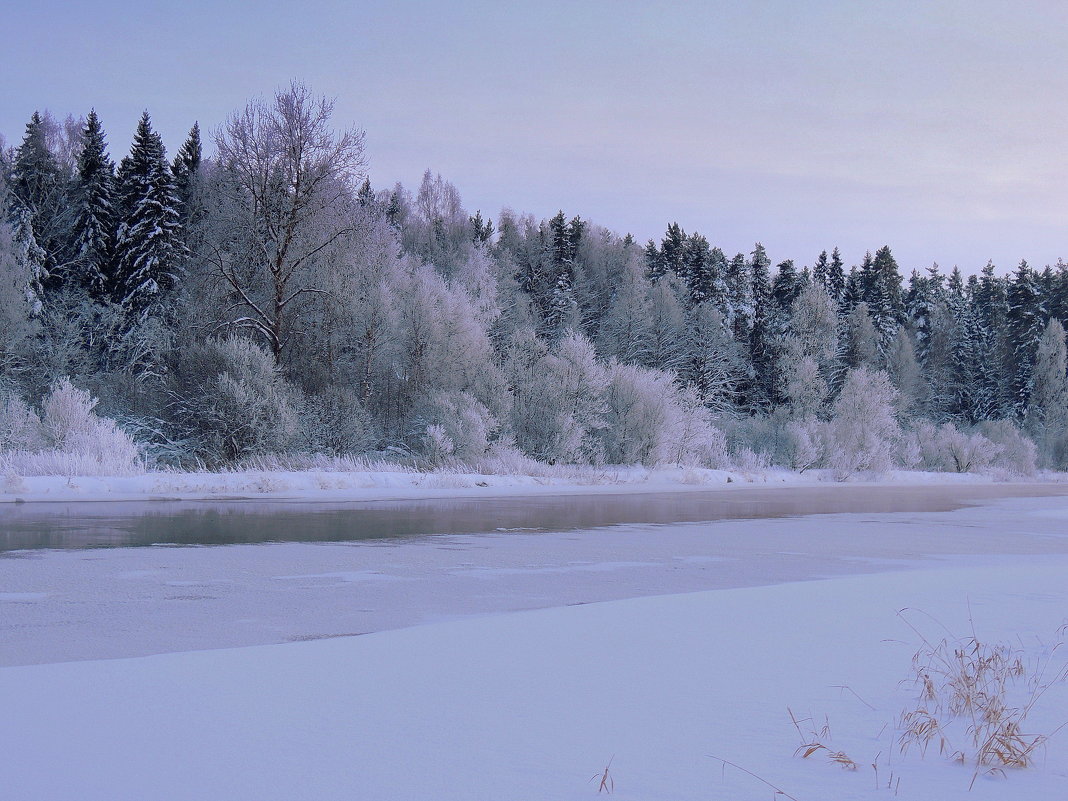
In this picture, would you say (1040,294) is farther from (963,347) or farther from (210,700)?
(210,700)

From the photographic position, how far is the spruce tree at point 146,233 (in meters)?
40.4

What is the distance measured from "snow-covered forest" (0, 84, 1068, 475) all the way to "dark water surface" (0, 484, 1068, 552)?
16.3ft

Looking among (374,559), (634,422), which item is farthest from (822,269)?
(374,559)

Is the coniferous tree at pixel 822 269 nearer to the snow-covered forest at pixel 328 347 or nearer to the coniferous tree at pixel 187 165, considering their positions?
the snow-covered forest at pixel 328 347

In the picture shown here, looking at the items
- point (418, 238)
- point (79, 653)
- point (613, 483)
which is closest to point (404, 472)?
point (613, 483)

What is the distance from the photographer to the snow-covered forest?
27281 millimetres

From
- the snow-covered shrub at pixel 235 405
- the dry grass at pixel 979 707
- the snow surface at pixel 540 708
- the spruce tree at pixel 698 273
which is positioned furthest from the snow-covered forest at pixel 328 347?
the dry grass at pixel 979 707

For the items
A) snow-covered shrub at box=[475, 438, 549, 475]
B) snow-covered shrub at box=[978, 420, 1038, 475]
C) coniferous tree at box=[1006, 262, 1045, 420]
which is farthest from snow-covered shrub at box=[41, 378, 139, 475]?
coniferous tree at box=[1006, 262, 1045, 420]

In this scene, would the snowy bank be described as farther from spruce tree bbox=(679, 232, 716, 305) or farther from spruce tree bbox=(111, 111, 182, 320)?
spruce tree bbox=(679, 232, 716, 305)

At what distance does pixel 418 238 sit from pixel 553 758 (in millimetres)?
57910

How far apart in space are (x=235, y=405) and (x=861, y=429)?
31.1 metres

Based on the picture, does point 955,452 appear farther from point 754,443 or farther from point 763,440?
point 754,443

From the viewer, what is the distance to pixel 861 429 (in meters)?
43.1

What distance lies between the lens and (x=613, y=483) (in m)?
30.4
